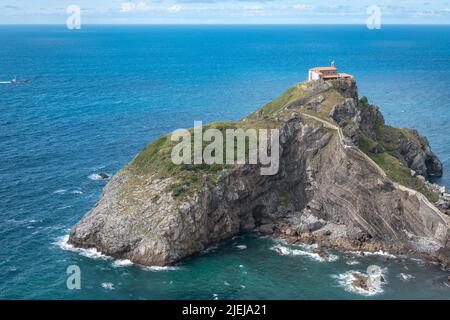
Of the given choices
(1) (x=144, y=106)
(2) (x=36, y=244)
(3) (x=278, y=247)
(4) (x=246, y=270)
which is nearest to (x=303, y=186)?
(3) (x=278, y=247)

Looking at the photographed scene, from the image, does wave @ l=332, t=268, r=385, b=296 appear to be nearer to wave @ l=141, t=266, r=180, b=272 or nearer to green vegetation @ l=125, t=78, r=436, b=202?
green vegetation @ l=125, t=78, r=436, b=202

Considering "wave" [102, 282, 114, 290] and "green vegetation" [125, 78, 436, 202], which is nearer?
"wave" [102, 282, 114, 290]

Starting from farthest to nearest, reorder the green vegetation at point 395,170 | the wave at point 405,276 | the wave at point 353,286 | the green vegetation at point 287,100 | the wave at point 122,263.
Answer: the green vegetation at point 287,100, the green vegetation at point 395,170, the wave at point 122,263, the wave at point 405,276, the wave at point 353,286

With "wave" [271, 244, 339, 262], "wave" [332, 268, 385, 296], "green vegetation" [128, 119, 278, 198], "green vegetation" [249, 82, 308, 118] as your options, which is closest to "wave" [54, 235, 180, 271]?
"green vegetation" [128, 119, 278, 198]

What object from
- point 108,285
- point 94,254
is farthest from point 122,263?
point 108,285

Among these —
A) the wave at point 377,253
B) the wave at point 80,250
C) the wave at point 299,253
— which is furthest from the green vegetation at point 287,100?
the wave at point 80,250

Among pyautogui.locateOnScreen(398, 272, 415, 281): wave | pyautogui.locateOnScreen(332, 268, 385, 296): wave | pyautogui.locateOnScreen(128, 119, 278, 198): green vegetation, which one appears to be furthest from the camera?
pyautogui.locateOnScreen(128, 119, 278, 198): green vegetation

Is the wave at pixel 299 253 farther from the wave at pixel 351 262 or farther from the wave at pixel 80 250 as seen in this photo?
the wave at pixel 80 250

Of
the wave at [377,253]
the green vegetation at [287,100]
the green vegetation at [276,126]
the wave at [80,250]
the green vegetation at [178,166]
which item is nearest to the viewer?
the wave at [80,250]

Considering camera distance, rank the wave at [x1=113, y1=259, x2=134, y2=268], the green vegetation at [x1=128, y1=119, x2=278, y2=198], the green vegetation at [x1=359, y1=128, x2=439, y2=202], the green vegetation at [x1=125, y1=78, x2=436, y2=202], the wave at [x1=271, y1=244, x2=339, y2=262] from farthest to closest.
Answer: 1. the green vegetation at [x1=359, y1=128, x2=439, y2=202]
2. the green vegetation at [x1=125, y1=78, x2=436, y2=202]
3. the green vegetation at [x1=128, y1=119, x2=278, y2=198]
4. the wave at [x1=271, y1=244, x2=339, y2=262]
5. the wave at [x1=113, y1=259, x2=134, y2=268]
